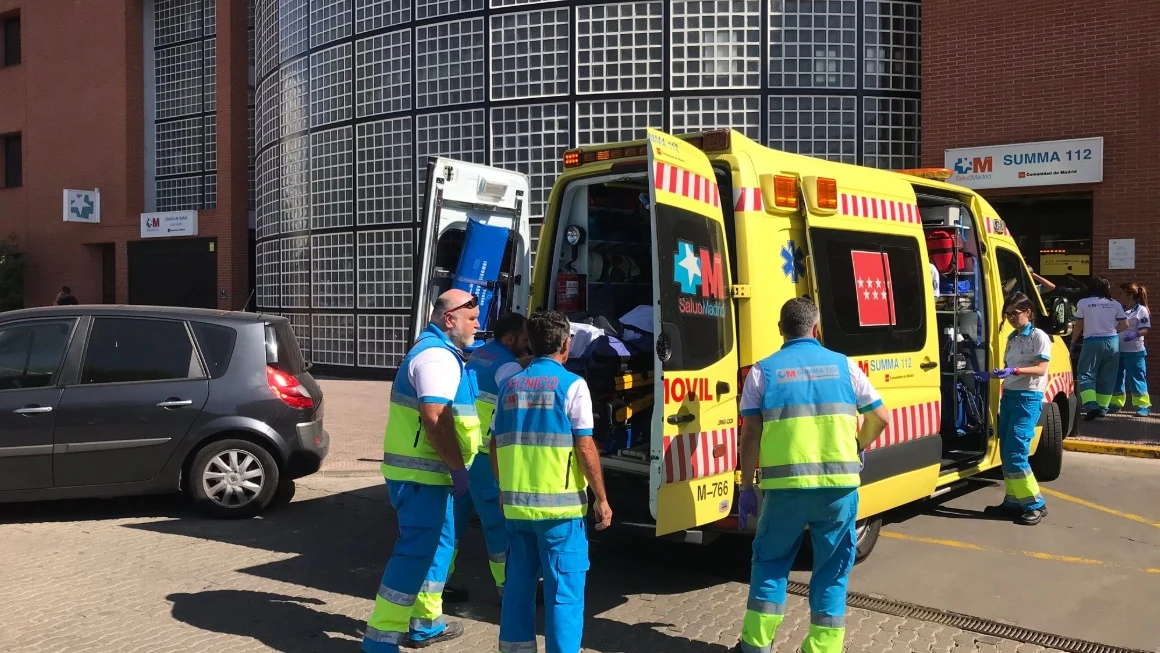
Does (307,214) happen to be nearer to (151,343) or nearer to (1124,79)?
(151,343)

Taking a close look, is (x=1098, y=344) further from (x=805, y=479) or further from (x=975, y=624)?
(x=805, y=479)

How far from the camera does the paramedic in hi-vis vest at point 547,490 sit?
382 centimetres

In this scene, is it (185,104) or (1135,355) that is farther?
(185,104)

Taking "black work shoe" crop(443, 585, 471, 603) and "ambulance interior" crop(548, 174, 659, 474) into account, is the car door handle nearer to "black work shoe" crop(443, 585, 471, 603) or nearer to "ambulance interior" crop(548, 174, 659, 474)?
"black work shoe" crop(443, 585, 471, 603)

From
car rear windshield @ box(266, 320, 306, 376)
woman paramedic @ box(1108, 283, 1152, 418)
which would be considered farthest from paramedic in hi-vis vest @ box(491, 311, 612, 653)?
woman paramedic @ box(1108, 283, 1152, 418)

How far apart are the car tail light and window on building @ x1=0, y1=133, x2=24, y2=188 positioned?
2433 centimetres

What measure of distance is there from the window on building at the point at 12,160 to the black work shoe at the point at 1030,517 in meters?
28.3

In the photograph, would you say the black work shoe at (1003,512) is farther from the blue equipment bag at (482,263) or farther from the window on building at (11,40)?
the window on building at (11,40)

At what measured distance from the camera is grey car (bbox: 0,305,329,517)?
689 centimetres

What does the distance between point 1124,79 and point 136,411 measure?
41.5 feet

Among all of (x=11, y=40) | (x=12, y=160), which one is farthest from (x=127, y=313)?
(x=11, y=40)

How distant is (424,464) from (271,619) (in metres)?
1.41

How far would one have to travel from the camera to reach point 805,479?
415 cm

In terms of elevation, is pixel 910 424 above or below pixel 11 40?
below
